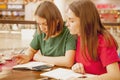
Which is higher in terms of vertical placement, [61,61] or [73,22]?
[73,22]

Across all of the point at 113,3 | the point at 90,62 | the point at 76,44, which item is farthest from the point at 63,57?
the point at 113,3

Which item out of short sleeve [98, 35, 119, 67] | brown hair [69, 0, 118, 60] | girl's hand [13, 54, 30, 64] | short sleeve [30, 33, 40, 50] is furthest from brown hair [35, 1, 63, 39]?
short sleeve [98, 35, 119, 67]

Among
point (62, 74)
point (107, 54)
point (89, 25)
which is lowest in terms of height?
point (62, 74)

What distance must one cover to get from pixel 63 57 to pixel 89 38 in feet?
1.35

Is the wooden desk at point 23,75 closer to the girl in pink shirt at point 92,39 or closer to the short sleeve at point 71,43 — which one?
the girl in pink shirt at point 92,39

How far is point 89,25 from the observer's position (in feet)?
5.74

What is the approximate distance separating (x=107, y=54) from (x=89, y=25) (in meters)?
0.24

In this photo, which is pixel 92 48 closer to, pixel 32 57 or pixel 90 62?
pixel 90 62

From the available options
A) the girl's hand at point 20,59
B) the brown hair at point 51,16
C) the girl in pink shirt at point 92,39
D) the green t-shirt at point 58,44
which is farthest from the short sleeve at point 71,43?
the girl's hand at point 20,59

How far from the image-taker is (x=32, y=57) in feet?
7.61

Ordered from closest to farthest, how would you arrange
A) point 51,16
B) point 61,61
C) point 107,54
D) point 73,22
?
point 107,54 → point 73,22 → point 61,61 → point 51,16

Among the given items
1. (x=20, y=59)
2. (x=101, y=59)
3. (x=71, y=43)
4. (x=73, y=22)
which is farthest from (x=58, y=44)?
(x=101, y=59)

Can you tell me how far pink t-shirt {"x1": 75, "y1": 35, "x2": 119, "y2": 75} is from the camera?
65.4 inches

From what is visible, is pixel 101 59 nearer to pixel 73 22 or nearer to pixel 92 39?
pixel 92 39
